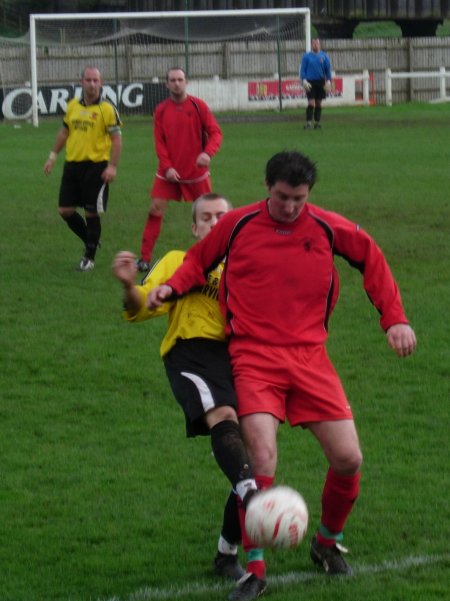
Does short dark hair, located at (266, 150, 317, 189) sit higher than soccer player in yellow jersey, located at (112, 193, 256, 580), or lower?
higher

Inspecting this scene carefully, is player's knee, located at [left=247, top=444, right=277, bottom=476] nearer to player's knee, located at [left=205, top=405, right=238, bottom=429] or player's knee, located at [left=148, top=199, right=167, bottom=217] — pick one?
player's knee, located at [left=205, top=405, right=238, bottom=429]

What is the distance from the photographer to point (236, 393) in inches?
223

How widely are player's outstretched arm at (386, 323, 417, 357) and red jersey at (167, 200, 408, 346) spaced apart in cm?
4

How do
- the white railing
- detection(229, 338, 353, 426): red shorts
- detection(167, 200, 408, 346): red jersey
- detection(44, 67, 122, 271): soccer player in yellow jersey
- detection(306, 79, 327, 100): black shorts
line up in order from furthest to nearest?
the white railing → detection(306, 79, 327, 100): black shorts → detection(44, 67, 122, 271): soccer player in yellow jersey → detection(167, 200, 408, 346): red jersey → detection(229, 338, 353, 426): red shorts

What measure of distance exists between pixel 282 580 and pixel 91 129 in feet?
28.9

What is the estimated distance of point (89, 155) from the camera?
1388cm

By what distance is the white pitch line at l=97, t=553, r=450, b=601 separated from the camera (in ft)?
18.3

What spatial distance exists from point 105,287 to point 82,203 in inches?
58.5

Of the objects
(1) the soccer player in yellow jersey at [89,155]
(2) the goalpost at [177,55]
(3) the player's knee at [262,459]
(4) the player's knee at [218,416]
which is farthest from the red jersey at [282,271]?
(2) the goalpost at [177,55]


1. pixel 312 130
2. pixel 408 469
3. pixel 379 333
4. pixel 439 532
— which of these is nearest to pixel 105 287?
pixel 379 333

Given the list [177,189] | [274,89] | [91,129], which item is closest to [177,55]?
[274,89]

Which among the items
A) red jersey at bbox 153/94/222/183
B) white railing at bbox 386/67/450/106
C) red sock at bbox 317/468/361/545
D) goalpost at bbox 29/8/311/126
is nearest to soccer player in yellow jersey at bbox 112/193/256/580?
red sock at bbox 317/468/361/545

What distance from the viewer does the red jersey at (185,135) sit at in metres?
13.5

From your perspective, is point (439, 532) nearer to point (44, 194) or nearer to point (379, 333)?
point (379, 333)
